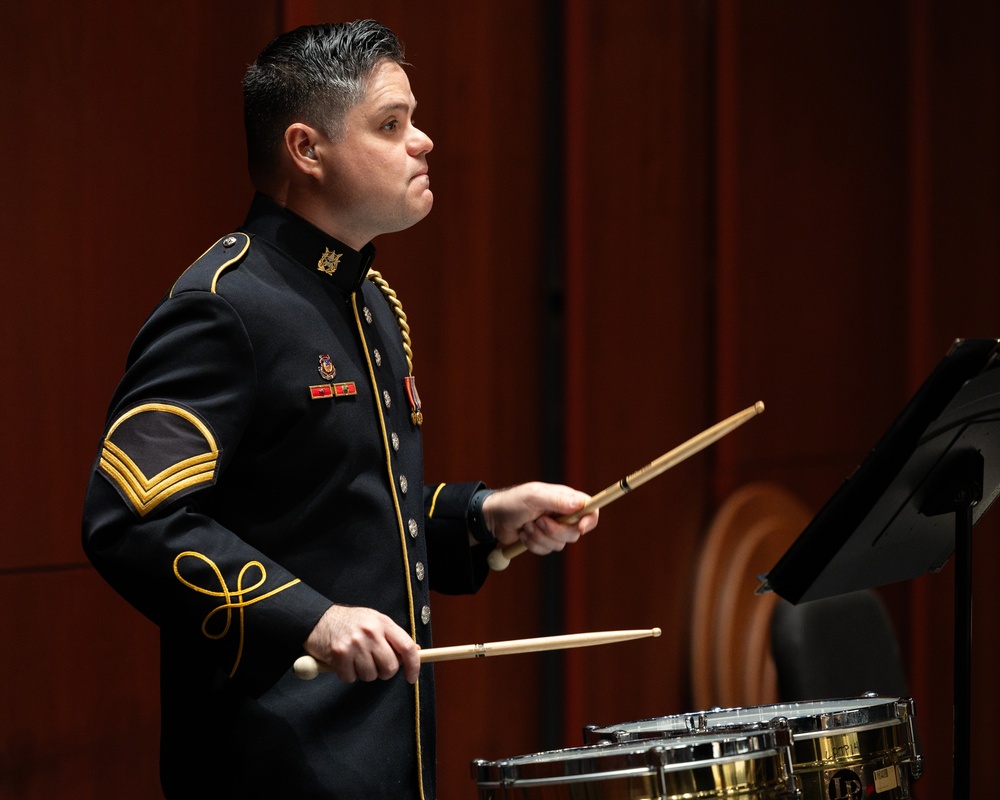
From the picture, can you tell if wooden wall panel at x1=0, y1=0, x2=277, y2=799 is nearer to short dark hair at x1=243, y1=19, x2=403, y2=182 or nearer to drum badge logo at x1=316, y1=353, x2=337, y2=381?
short dark hair at x1=243, y1=19, x2=403, y2=182

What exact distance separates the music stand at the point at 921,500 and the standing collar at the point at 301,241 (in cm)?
66

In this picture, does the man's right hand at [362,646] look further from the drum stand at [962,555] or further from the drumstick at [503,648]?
the drum stand at [962,555]

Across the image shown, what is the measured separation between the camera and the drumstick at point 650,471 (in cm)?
163

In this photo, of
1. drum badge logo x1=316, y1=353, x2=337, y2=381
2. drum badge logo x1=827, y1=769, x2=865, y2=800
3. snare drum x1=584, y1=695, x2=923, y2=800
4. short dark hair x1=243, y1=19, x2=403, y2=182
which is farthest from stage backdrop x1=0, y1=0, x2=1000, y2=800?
drum badge logo x1=827, y1=769, x2=865, y2=800

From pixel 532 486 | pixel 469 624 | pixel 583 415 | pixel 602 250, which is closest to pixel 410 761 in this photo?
pixel 532 486

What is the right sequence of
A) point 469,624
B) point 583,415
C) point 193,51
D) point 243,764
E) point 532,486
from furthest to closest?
point 583,415 → point 469,624 → point 193,51 → point 532,486 → point 243,764

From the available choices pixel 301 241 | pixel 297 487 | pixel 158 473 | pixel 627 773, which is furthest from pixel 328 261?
pixel 627 773

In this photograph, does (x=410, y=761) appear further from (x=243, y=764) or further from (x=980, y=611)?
(x=980, y=611)

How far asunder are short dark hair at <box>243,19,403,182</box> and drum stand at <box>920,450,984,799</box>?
0.91 meters

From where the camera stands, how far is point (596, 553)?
308cm

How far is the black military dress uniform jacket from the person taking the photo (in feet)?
4.71

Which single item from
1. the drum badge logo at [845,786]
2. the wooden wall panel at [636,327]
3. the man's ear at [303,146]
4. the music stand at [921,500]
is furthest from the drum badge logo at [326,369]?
the wooden wall panel at [636,327]

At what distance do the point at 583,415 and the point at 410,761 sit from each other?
1.46 m

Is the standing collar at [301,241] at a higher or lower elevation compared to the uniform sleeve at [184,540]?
higher
